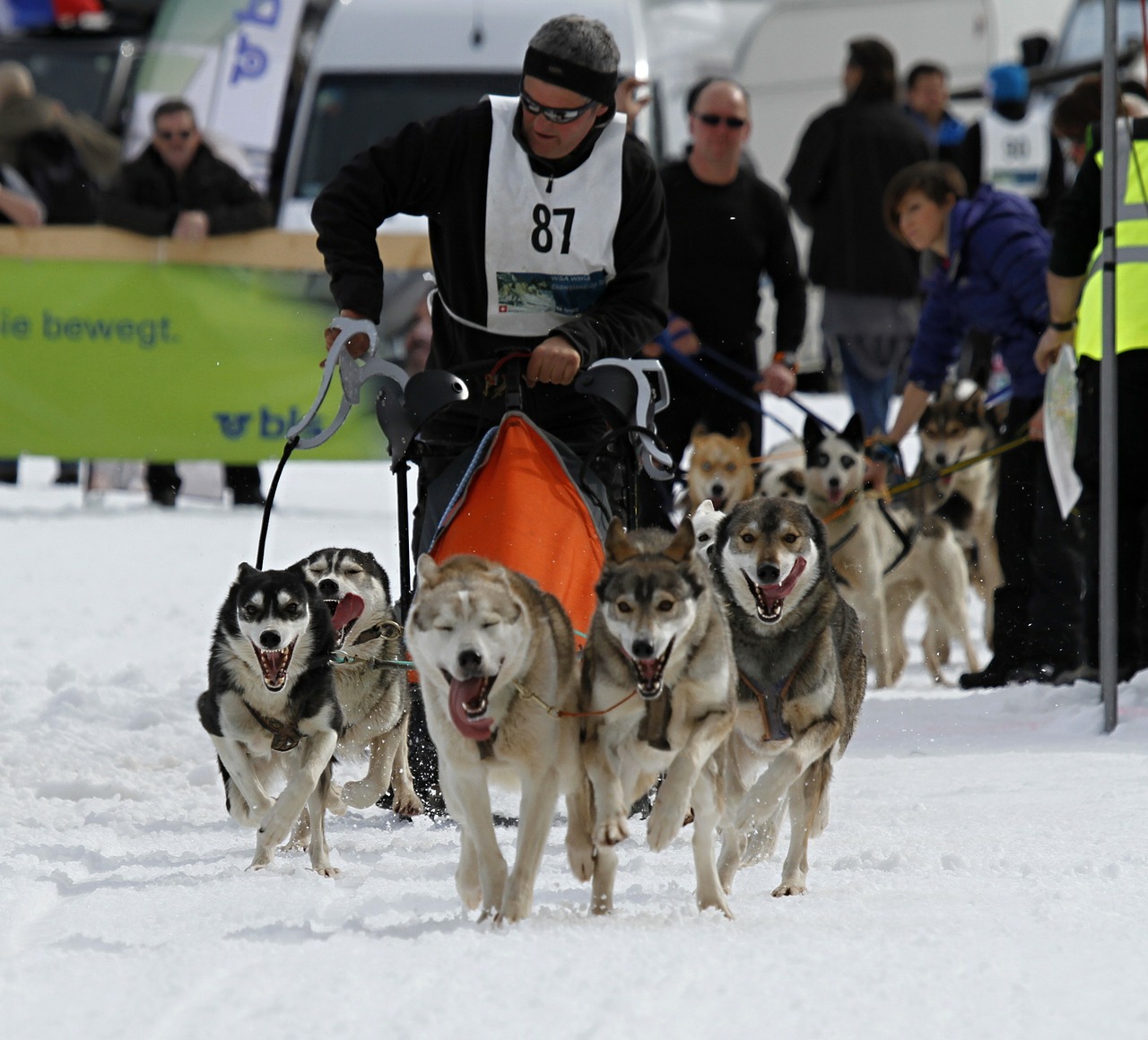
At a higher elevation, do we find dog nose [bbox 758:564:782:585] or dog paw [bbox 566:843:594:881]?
dog nose [bbox 758:564:782:585]

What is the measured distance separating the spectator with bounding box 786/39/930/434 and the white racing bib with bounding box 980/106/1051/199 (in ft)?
10.2

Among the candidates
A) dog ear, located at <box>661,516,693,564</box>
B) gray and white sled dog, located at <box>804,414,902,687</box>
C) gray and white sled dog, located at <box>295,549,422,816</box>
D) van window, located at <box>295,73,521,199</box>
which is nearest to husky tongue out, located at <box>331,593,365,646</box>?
gray and white sled dog, located at <box>295,549,422,816</box>

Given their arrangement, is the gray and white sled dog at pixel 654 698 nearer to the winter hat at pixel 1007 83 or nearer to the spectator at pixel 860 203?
the spectator at pixel 860 203

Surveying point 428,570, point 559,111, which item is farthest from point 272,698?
point 559,111

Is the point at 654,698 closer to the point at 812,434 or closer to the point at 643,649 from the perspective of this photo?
the point at 643,649

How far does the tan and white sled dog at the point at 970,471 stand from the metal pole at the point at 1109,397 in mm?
2187

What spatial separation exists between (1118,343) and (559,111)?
2408mm

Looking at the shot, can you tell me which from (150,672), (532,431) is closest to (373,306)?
(532,431)

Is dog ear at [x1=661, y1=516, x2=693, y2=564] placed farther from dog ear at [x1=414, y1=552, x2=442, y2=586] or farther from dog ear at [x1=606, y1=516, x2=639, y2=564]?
dog ear at [x1=414, y1=552, x2=442, y2=586]

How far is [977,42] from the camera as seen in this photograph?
48.9ft

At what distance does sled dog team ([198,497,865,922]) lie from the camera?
3.29m

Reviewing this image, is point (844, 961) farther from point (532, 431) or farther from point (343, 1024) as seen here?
point (532, 431)

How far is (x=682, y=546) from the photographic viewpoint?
11.4ft

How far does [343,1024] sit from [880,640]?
14.8ft
